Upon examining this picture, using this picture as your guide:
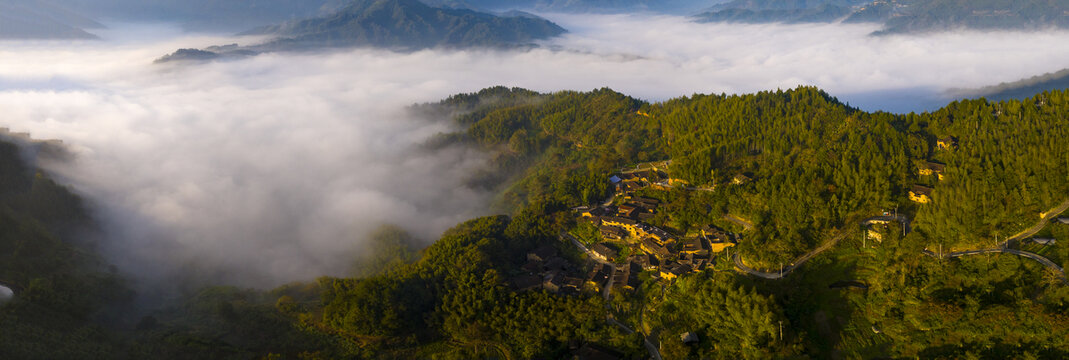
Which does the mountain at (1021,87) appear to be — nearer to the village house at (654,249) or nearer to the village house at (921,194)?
the village house at (921,194)

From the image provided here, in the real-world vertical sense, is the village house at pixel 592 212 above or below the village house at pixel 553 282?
above

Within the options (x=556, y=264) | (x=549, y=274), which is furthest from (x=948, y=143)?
(x=549, y=274)

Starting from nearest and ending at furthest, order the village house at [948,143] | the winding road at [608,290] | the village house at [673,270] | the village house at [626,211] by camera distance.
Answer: the winding road at [608,290] → the village house at [673,270] → the village house at [948,143] → the village house at [626,211]

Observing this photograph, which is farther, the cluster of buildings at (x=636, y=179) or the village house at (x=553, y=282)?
the cluster of buildings at (x=636, y=179)

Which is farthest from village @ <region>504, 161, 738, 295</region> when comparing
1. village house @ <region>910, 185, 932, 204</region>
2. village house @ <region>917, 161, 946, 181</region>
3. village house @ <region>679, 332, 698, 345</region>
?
village house @ <region>917, 161, 946, 181</region>

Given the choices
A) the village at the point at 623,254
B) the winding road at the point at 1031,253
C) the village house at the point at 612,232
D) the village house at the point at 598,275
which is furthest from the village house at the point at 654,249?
the winding road at the point at 1031,253

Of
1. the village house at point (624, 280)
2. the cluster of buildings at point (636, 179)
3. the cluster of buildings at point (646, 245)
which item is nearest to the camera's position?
the village house at point (624, 280)

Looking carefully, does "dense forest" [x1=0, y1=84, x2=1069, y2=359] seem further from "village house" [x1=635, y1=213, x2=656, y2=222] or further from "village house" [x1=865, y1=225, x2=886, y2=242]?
"village house" [x1=635, y1=213, x2=656, y2=222]

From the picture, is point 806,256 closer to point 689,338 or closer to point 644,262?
point 644,262

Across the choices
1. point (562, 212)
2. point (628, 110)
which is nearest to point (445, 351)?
point (562, 212)

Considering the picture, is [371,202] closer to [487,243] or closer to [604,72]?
[487,243]
